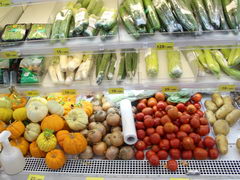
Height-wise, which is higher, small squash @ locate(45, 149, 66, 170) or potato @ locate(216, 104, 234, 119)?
potato @ locate(216, 104, 234, 119)

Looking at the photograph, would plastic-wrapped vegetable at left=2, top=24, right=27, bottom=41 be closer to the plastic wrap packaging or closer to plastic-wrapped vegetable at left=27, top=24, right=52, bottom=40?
plastic-wrapped vegetable at left=27, top=24, right=52, bottom=40

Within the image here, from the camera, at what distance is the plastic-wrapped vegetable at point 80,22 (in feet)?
5.49

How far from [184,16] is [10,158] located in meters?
1.44

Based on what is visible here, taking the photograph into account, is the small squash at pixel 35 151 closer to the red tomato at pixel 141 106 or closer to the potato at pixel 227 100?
the red tomato at pixel 141 106

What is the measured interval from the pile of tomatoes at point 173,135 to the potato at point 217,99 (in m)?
0.17

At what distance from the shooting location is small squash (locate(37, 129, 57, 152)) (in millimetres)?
1873

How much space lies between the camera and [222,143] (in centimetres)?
191

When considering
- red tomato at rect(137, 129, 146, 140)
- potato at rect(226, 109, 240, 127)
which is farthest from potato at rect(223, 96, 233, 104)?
red tomato at rect(137, 129, 146, 140)

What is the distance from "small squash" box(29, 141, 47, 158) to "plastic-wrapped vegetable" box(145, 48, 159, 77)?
96cm

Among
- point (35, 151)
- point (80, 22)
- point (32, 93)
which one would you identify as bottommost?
point (35, 151)

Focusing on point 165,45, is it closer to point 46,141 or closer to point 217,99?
point 217,99

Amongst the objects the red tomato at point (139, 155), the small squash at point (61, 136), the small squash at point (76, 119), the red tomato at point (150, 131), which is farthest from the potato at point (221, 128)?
the small squash at point (61, 136)

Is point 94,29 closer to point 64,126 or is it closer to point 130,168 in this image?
point 64,126

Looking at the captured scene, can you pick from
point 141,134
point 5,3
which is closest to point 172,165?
point 141,134
